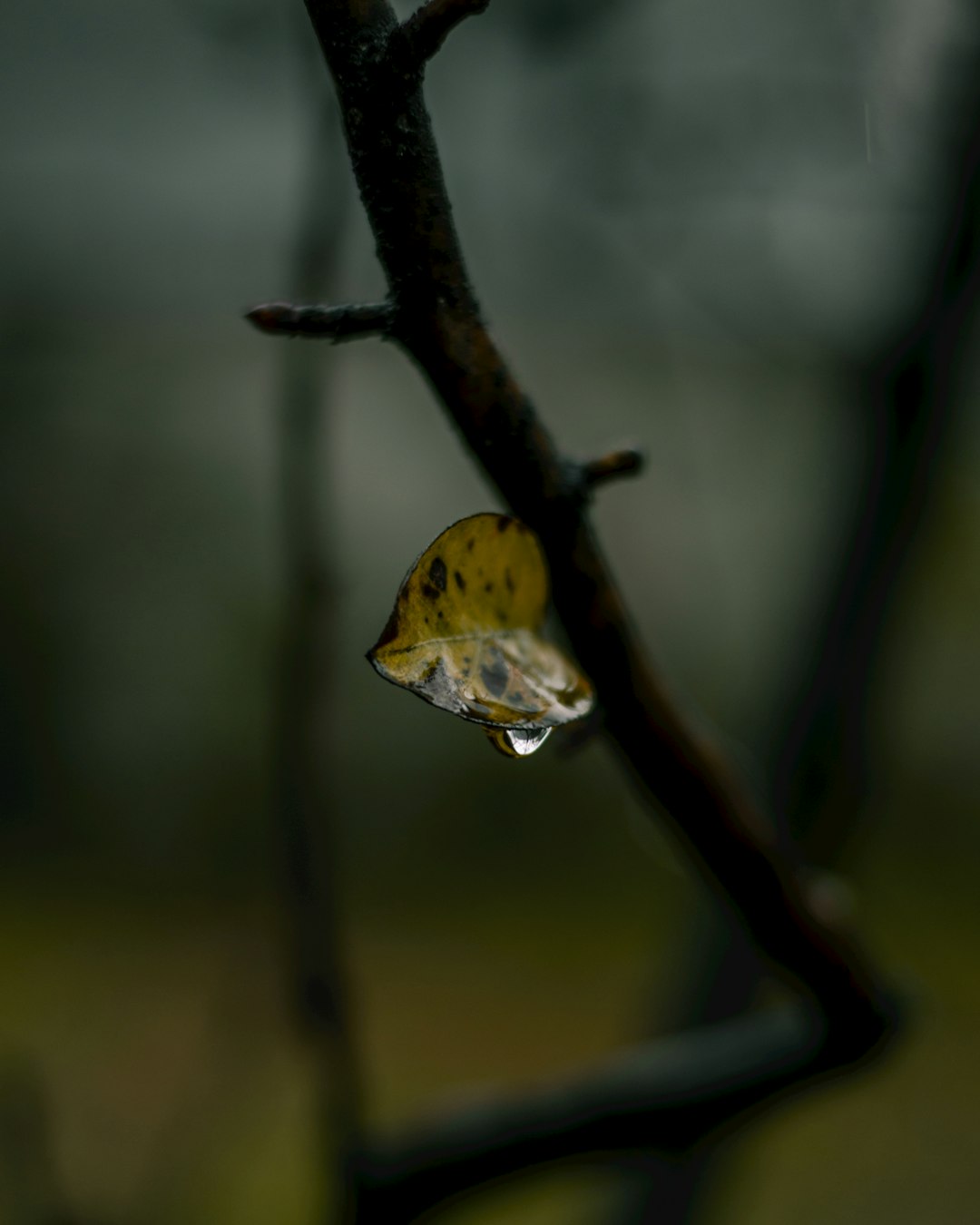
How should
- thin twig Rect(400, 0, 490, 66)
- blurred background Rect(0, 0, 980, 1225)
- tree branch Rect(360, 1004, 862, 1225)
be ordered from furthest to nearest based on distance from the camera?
1. blurred background Rect(0, 0, 980, 1225)
2. tree branch Rect(360, 1004, 862, 1225)
3. thin twig Rect(400, 0, 490, 66)

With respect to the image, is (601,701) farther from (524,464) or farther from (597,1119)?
(597,1119)

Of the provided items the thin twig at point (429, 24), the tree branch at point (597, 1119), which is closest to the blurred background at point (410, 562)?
the tree branch at point (597, 1119)

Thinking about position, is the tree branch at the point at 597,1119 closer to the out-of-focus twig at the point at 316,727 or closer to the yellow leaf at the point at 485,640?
the out-of-focus twig at the point at 316,727

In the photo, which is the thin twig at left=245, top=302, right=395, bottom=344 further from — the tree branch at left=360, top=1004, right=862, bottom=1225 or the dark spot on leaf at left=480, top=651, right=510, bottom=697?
the tree branch at left=360, top=1004, right=862, bottom=1225

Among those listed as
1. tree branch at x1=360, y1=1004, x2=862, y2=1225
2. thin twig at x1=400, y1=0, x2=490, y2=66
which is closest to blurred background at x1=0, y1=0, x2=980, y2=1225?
tree branch at x1=360, y1=1004, x2=862, y2=1225

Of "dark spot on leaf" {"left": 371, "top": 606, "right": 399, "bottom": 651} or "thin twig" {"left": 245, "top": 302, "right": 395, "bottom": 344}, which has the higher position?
"thin twig" {"left": 245, "top": 302, "right": 395, "bottom": 344}

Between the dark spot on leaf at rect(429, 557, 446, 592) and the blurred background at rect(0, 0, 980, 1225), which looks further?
the blurred background at rect(0, 0, 980, 1225)
